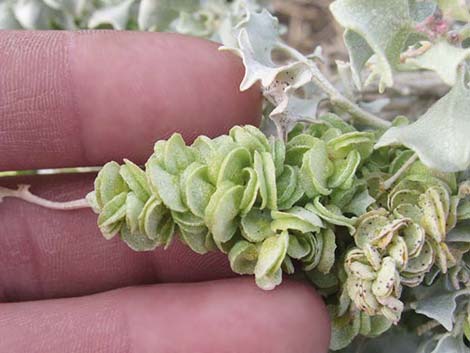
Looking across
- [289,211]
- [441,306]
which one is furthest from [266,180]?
[441,306]

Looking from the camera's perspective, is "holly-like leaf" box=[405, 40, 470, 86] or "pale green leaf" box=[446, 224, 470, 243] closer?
"holly-like leaf" box=[405, 40, 470, 86]

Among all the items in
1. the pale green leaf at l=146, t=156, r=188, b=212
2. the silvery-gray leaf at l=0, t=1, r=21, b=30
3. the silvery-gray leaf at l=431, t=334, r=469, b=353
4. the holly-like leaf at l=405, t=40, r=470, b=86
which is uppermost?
the holly-like leaf at l=405, t=40, r=470, b=86

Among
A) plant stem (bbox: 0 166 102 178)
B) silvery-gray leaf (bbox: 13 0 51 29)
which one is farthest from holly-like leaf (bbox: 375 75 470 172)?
silvery-gray leaf (bbox: 13 0 51 29)

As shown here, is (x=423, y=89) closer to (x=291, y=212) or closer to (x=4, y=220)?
(x=291, y=212)

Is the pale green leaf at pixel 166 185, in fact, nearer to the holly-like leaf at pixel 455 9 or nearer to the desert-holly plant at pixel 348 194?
the desert-holly plant at pixel 348 194

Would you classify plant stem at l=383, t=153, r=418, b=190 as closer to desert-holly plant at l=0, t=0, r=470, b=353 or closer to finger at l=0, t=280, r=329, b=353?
desert-holly plant at l=0, t=0, r=470, b=353

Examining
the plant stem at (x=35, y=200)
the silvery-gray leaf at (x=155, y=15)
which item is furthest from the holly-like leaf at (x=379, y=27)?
the silvery-gray leaf at (x=155, y=15)

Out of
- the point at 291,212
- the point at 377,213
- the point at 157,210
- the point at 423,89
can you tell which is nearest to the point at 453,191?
the point at 377,213
